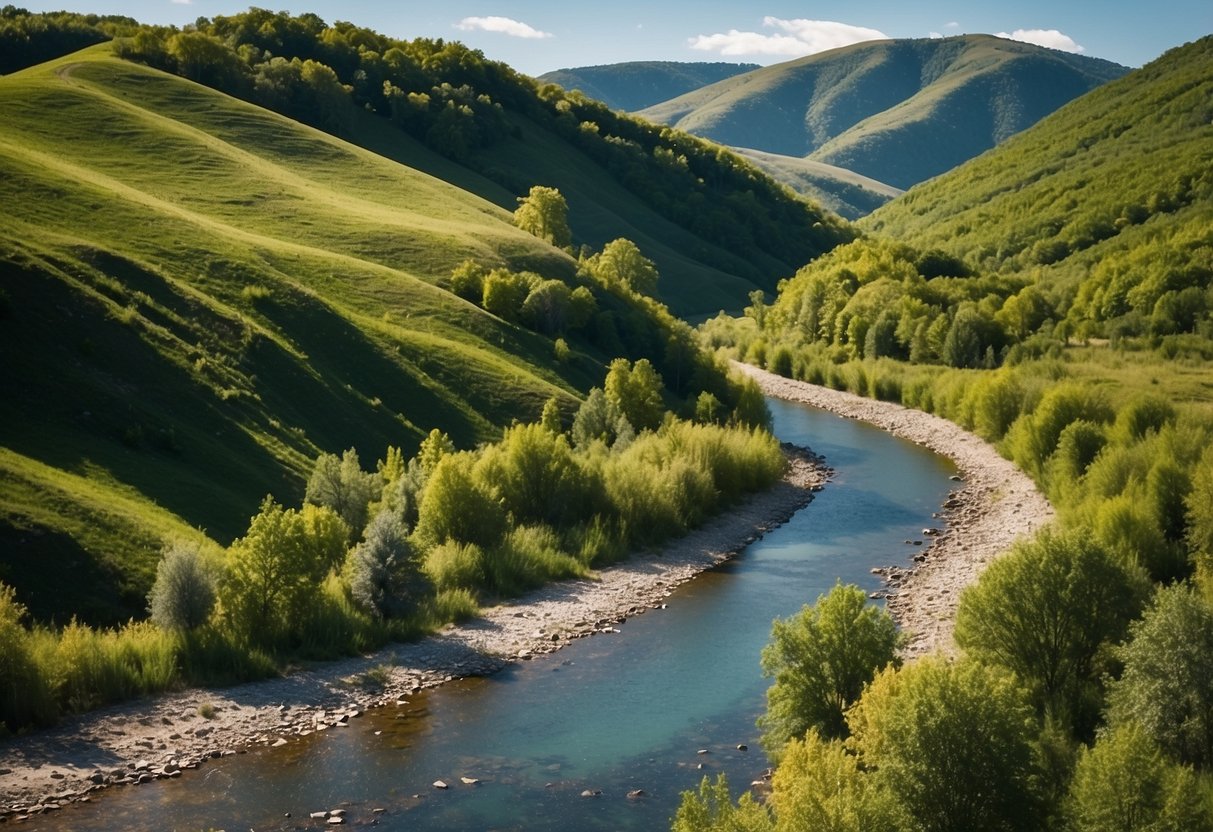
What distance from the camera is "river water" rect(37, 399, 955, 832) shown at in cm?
3078

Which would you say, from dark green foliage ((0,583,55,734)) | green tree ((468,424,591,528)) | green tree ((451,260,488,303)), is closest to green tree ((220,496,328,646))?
dark green foliage ((0,583,55,734))

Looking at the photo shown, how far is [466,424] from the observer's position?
217 feet

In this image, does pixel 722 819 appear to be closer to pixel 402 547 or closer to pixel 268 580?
pixel 268 580

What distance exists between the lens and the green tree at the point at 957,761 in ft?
81.0

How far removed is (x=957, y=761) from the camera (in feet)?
81.3

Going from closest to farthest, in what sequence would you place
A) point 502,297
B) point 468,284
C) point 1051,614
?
point 1051,614, point 502,297, point 468,284

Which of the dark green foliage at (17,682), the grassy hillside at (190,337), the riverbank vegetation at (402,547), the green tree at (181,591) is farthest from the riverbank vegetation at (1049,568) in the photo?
the grassy hillside at (190,337)

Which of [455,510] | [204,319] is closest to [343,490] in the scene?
[455,510]

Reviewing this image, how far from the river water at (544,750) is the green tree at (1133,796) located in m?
11.3

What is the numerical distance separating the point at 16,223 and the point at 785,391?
73747 millimetres

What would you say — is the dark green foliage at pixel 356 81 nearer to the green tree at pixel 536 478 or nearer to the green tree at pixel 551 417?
the green tree at pixel 551 417

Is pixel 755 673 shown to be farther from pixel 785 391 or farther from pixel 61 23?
pixel 61 23

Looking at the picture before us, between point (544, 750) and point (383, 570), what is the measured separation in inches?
474

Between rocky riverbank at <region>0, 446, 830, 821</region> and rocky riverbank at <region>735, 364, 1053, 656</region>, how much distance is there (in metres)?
10.5
